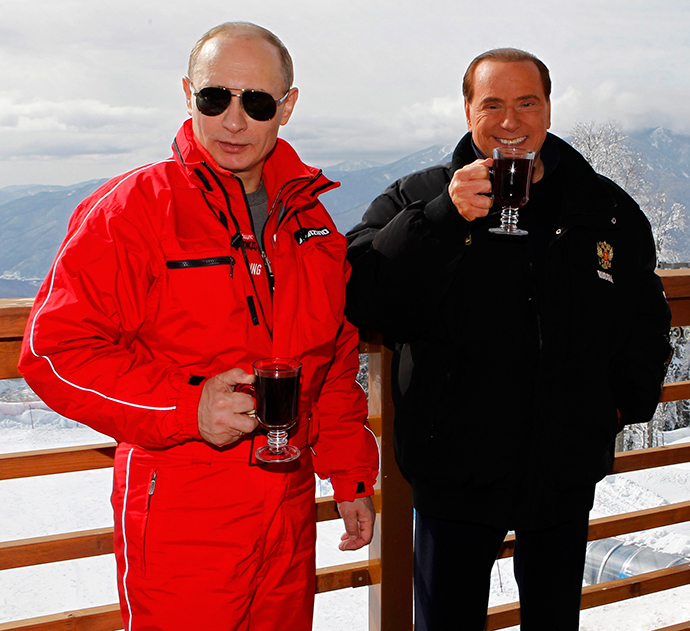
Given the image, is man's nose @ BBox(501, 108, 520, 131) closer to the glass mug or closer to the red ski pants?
the glass mug

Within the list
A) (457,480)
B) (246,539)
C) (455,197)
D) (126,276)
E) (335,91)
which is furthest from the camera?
(335,91)

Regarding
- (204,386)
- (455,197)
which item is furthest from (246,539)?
(455,197)

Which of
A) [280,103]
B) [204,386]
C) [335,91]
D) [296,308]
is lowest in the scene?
[204,386]

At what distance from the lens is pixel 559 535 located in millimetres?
1758

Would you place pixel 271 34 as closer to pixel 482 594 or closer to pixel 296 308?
pixel 296 308

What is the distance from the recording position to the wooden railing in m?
1.76

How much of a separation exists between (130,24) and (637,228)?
88953mm

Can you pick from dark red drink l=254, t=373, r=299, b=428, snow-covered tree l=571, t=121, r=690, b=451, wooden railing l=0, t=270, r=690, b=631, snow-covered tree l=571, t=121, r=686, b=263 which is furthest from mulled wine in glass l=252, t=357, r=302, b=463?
snow-covered tree l=571, t=121, r=686, b=263

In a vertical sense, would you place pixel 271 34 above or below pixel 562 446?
above

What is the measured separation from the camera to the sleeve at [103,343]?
1.17m

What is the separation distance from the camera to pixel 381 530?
2035mm

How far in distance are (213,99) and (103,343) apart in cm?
59

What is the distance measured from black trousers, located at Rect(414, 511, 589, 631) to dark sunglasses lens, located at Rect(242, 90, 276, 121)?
1.17 m

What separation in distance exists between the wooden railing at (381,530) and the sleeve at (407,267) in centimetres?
38
